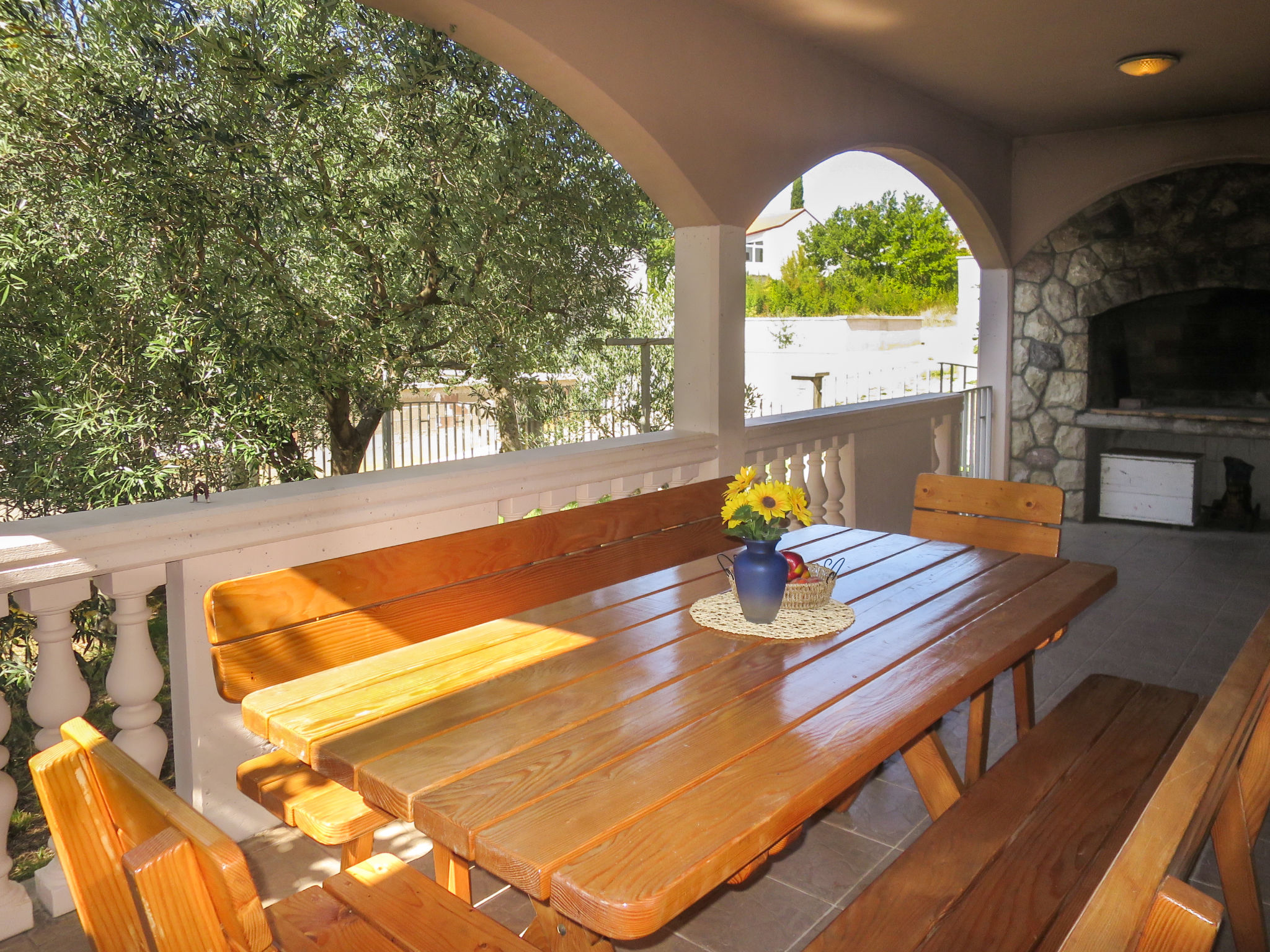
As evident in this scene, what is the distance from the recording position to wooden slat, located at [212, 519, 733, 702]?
166cm

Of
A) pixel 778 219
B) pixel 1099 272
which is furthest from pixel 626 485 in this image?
pixel 778 219

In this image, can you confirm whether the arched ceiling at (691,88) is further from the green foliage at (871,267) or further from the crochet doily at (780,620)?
the green foliage at (871,267)

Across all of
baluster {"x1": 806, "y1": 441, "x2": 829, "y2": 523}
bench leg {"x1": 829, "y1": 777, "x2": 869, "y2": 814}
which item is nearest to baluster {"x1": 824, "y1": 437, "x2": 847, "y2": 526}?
baluster {"x1": 806, "y1": 441, "x2": 829, "y2": 523}

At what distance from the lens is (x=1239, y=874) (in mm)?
1452

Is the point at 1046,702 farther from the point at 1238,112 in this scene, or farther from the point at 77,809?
the point at 1238,112

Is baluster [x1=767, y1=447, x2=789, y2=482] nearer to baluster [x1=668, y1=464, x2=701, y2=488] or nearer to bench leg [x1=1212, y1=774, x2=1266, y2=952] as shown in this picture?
baluster [x1=668, y1=464, x2=701, y2=488]

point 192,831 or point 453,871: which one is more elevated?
point 192,831

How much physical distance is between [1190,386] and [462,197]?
16.2 ft

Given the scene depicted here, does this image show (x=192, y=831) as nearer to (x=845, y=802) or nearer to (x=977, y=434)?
(x=845, y=802)

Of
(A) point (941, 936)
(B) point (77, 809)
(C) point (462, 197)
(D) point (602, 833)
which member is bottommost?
(A) point (941, 936)

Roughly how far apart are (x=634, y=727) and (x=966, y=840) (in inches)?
22.7

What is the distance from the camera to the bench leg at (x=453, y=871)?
→ 1669 millimetres

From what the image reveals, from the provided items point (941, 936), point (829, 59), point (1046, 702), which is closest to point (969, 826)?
point (941, 936)

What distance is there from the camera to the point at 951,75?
4523 mm
